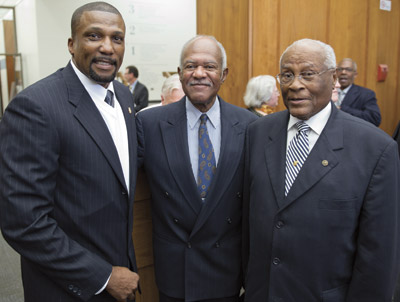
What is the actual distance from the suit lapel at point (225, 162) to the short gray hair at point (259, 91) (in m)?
2.11

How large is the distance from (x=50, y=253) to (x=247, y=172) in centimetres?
89

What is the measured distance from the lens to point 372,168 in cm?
143

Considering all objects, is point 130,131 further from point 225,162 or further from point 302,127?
point 302,127

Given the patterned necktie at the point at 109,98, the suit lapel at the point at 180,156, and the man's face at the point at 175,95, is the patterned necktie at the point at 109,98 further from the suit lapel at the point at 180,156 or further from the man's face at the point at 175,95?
the man's face at the point at 175,95

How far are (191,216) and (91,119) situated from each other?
64 centimetres

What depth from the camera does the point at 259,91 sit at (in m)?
3.89

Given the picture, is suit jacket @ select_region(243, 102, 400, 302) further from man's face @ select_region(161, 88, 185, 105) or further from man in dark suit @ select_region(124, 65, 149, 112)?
man in dark suit @ select_region(124, 65, 149, 112)

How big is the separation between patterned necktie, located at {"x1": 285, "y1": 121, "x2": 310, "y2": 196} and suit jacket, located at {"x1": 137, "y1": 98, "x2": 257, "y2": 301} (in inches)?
11.4

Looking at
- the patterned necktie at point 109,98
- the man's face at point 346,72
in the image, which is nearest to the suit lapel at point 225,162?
the patterned necktie at point 109,98

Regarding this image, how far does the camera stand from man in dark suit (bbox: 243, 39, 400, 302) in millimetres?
1439

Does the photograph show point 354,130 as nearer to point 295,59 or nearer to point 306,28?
point 295,59

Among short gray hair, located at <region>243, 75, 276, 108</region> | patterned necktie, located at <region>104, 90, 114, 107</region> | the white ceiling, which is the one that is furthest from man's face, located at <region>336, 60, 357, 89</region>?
the white ceiling

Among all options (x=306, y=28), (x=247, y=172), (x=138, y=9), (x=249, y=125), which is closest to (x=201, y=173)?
(x=247, y=172)

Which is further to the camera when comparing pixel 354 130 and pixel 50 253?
pixel 354 130
